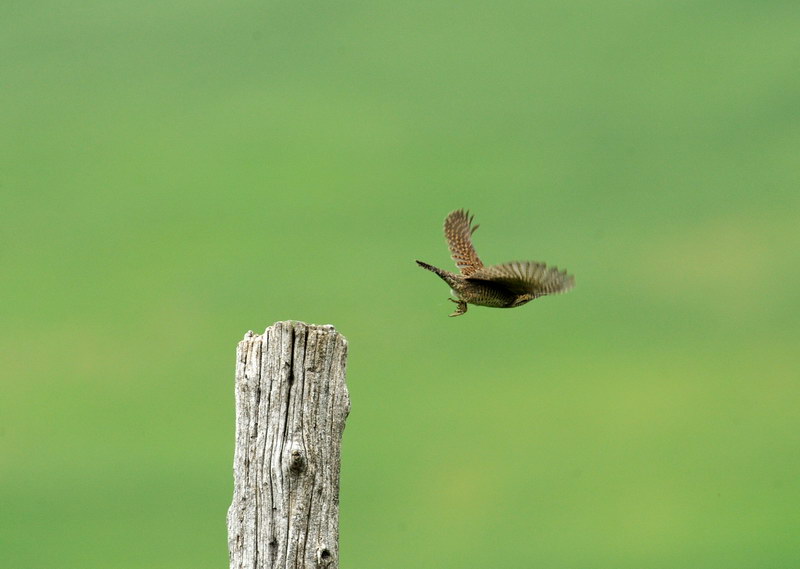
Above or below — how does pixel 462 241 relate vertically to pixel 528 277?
above

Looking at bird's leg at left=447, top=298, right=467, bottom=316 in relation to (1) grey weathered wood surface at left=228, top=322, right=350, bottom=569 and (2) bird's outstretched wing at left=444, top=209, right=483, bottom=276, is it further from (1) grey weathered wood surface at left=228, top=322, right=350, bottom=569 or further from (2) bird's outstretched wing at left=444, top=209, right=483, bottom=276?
(1) grey weathered wood surface at left=228, top=322, right=350, bottom=569

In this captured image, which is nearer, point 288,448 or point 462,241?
point 288,448

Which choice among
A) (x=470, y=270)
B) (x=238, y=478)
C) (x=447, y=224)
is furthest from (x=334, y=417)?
(x=447, y=224)

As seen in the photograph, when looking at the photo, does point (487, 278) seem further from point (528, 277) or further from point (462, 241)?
point (462, 241)

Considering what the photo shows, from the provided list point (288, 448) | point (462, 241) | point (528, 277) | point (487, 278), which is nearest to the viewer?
point (288, 448)

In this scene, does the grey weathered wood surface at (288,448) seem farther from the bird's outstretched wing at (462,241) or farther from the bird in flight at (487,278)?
the bird's outstretched wing at (462,241)

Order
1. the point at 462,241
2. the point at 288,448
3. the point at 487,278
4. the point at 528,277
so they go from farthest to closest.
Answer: the point at 462,241
the point at 487,278
the point at 528,277
the point at 288,448

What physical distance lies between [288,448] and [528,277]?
91.0 inches

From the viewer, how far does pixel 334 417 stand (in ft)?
15.0

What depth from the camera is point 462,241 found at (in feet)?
24.3

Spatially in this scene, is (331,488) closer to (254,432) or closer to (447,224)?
(254,432)

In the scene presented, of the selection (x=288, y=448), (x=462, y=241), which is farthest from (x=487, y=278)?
(x=288, y=448)

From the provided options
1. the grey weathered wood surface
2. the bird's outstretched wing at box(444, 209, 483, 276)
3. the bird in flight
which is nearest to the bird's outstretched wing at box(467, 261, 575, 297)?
the bird in flight

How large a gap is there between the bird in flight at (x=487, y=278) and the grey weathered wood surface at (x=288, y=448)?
6.01ft
